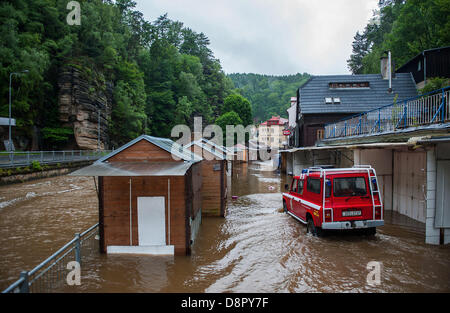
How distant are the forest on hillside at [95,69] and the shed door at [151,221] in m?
33.2

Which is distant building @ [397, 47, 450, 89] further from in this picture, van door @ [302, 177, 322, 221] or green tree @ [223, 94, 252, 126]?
green tree @ [223, 94, 252, 126]

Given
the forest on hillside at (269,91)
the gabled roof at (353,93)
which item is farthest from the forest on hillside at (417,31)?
the forest on hillside at (269,91)

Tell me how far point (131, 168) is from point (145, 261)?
251 centimetres

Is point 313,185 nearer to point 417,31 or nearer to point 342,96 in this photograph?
point 342,96

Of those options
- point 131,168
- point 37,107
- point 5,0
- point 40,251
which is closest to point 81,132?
point 37,107

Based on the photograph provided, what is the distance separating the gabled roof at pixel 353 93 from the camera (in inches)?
1013

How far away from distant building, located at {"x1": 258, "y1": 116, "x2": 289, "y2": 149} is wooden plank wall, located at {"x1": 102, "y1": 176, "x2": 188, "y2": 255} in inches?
3368

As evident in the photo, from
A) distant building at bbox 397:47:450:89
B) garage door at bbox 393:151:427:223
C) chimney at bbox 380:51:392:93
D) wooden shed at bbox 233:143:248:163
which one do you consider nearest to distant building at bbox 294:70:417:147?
chimney at bbox 380:51:392:93

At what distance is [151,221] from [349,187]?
5.99m

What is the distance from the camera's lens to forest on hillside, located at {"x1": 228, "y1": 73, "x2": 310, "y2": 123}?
4705 inches

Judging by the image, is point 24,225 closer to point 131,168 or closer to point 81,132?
point 131,168

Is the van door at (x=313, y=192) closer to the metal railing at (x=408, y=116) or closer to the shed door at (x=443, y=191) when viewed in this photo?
Result: the shed door at (x=443, y=191)

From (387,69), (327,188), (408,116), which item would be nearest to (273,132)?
(387,69)
